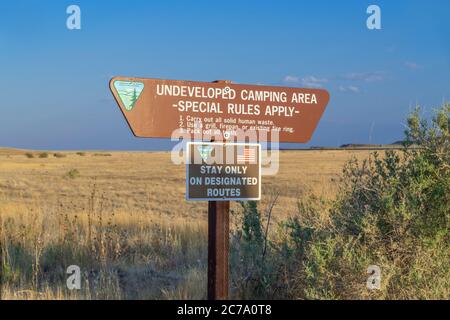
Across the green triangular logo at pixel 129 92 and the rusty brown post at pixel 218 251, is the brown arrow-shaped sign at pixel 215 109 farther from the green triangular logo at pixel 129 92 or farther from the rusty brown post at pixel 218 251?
the rusty brown post at pixel 218 251

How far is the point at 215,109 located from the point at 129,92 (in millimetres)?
730

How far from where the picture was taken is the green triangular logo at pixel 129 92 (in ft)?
14.1

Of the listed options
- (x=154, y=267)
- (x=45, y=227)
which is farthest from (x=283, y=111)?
(x=45, y=227)

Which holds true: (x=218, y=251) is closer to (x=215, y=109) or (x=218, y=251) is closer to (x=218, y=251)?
(x=218, y=251)

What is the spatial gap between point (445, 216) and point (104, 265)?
12.4 feet

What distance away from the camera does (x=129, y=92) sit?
4336 mm

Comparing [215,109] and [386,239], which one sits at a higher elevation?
[215,109]

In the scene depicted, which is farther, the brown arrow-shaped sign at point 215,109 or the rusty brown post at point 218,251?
the rusty brown post at point 218,251

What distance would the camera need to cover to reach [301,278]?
5.02 metres

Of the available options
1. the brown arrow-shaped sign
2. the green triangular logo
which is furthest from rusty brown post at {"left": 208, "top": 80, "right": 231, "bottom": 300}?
the green triangular logo

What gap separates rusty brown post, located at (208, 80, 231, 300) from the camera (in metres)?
4.55

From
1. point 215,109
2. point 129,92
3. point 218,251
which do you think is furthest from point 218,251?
point 129,92

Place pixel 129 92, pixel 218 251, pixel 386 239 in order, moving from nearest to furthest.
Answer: pixel 129 92 → pixel 218 251 → pixel 386 239

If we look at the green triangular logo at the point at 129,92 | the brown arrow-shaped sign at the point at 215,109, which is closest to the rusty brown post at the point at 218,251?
the brown arrow-shaped sign at the point at 215,109
